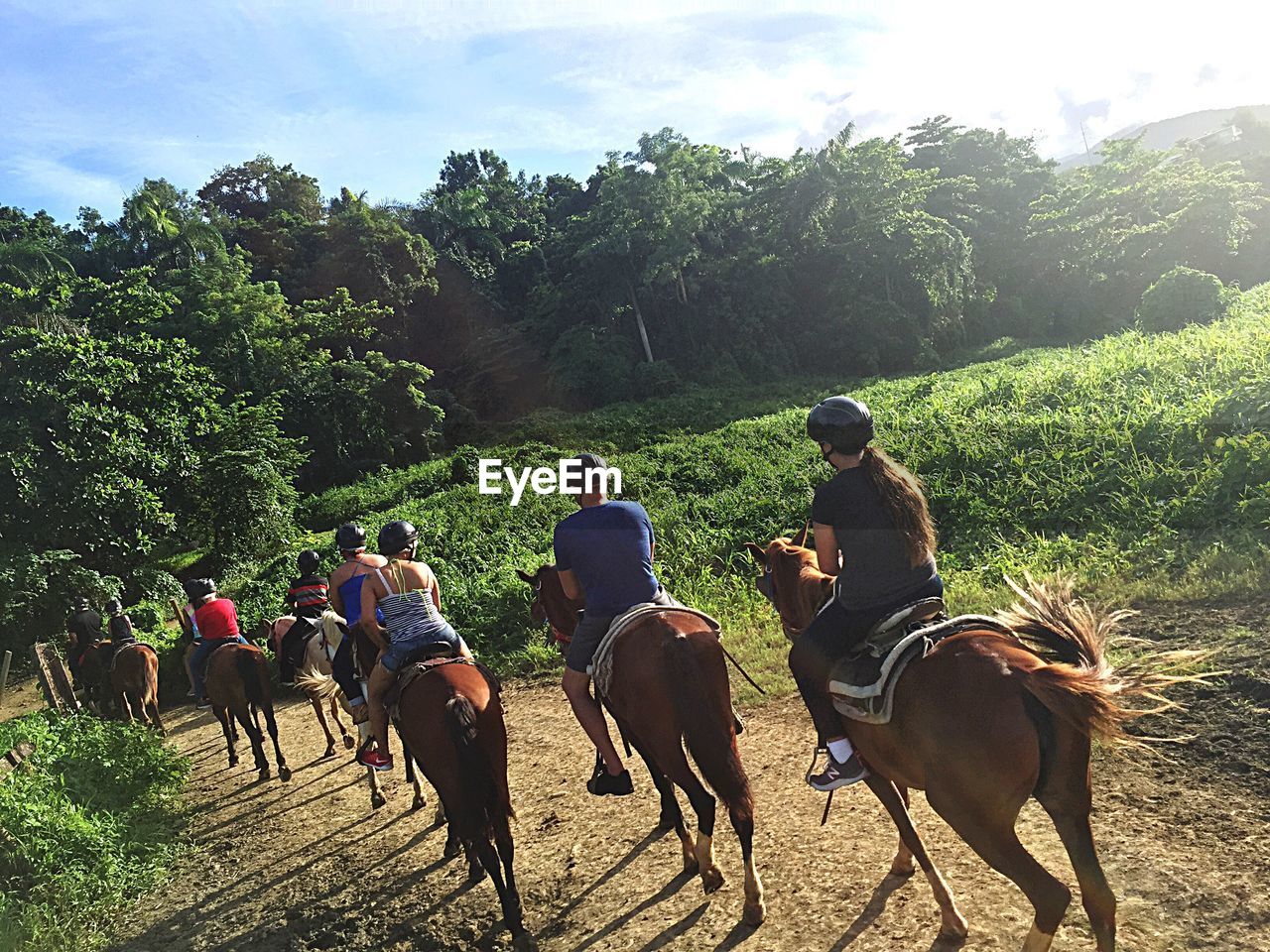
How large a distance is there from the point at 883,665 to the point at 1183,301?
2755cm

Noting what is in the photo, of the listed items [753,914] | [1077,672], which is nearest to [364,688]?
[753,914]

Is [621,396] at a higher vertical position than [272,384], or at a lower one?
lower

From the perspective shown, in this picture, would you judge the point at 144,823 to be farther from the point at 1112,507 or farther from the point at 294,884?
the point at 1112,507

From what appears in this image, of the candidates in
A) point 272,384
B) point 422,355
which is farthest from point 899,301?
point 272,384

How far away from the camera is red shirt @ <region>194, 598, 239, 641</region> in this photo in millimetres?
9055

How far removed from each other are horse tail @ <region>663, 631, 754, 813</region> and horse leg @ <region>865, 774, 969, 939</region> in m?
0.69

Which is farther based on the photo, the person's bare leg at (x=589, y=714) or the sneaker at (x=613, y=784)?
the person's bare leg at (x=589, y=714)

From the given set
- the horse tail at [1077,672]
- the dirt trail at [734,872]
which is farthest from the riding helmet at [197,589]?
the horse tail at [1077,672]

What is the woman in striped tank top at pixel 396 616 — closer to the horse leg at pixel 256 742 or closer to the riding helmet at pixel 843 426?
the riding helmet at pixel 843 426

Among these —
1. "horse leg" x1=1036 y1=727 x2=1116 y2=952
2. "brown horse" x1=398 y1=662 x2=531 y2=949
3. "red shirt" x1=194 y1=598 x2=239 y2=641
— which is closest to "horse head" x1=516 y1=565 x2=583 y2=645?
"brown horse" x1=398 y1=662 x2=531 y2=949

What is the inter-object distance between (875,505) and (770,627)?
6.23 m

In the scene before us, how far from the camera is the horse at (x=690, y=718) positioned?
434cm

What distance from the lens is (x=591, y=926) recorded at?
4.63 meters

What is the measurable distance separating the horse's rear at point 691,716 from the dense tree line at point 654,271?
31.4 metres
